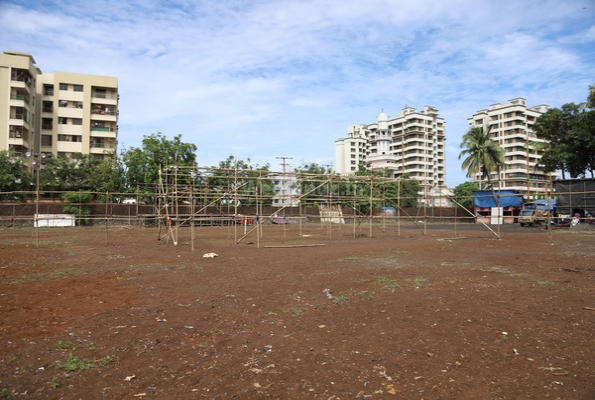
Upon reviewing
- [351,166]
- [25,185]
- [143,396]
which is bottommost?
[143,396]

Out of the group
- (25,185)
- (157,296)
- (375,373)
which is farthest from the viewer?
(25,185)

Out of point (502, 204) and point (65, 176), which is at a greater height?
point (65, 176)

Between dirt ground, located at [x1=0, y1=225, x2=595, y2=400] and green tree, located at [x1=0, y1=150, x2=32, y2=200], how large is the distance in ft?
83.7

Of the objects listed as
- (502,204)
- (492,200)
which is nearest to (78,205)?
(492,200)

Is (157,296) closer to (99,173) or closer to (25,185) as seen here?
(99,173)

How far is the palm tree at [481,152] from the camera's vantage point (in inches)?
1687

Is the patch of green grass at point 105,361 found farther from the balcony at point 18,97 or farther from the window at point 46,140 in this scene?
the window at point 46,140

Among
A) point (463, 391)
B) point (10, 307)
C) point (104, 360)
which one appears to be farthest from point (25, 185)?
point (463, 391)

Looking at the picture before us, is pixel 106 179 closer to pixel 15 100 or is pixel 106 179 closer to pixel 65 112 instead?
→ pixel 15 100

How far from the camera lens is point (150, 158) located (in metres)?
33.0

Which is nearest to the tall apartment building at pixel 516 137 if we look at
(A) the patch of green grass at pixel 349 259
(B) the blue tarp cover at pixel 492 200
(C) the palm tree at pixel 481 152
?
(C) the palm tree at pixel 481 152

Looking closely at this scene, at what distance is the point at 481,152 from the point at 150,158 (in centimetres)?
3504

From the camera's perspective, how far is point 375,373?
3607 millimetres

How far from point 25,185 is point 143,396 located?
35.6 metres
